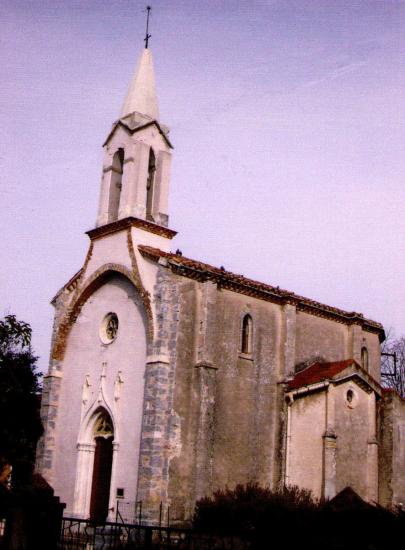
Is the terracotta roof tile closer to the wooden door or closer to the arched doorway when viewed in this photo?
the arched doorway

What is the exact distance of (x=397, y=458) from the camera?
26328mm

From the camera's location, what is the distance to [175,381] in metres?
22.7

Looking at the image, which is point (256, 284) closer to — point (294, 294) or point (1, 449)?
point (294, 294)

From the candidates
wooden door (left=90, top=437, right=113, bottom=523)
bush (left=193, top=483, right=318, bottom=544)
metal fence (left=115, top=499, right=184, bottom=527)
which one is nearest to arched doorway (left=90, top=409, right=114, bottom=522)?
wooden door (left=90, top=437, right=113, bottom=523)

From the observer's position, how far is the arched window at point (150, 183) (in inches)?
1043

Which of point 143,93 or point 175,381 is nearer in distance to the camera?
point 175,381

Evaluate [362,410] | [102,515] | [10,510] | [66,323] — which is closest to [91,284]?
[66,323]

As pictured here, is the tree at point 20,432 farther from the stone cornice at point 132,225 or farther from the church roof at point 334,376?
the church roof at point 334,376

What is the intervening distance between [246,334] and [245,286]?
180cm

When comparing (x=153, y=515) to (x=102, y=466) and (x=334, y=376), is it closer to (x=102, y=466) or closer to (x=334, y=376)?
(x=102, y=466)

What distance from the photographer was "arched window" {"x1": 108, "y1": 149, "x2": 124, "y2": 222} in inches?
1069

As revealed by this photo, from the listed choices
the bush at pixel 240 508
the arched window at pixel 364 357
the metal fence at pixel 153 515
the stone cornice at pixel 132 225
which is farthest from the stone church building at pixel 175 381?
the bush at pixel 240 508

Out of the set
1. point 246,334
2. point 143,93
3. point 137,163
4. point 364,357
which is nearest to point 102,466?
point 246,334

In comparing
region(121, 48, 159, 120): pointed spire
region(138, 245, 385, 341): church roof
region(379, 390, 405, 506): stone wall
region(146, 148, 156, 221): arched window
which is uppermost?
region(121, 48, 159, 120): pointed spire
